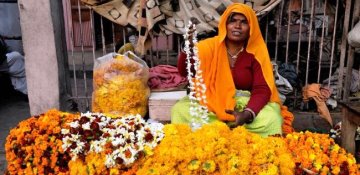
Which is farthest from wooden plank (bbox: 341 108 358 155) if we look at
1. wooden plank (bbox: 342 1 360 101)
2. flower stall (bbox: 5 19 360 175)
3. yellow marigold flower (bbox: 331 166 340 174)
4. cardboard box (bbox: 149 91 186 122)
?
wooden plank (bbox: 342 1 360 101)

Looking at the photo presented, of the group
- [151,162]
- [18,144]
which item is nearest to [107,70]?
[18,144]

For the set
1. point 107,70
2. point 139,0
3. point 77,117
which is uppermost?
point 139,0

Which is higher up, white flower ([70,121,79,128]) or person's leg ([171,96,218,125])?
white flower ([70,121,79,128])

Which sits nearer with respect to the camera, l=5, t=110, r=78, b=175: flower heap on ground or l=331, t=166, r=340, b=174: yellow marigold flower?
l=331, t=166, r=340, b=174: yellow marigold flower

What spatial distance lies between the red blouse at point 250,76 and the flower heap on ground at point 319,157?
64 cm

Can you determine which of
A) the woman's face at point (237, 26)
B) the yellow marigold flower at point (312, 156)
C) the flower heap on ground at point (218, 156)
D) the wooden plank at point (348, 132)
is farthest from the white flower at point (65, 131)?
the wooden plank at point (348, 132)

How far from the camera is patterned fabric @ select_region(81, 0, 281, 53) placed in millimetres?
4109

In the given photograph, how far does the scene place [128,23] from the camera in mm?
4266

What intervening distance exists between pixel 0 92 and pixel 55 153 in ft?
14.4

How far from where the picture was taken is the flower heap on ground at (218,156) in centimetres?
224

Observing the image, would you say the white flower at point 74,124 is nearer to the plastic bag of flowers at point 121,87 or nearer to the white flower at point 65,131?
the white flower at point 65,131

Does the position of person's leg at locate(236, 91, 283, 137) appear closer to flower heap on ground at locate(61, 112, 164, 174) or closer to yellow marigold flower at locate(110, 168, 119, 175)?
flower heap on ground at locate(61, 112, 164, 174)

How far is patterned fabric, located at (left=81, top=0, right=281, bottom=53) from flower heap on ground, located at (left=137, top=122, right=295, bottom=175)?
2.06 m

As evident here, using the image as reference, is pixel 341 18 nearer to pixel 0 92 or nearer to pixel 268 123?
pixel 268 123
